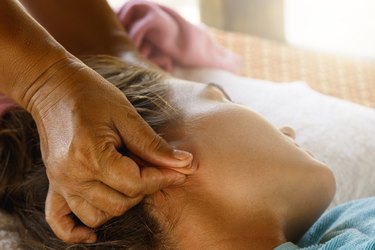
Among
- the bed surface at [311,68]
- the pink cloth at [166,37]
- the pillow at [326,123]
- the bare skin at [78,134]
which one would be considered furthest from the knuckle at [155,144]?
the bed surface at [311,68]

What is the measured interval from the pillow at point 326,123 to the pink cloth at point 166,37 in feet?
0.21

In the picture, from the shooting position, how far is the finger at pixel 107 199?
28.0 inches

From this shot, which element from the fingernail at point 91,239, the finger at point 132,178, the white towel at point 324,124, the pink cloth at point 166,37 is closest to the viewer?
the finger at point 132,178

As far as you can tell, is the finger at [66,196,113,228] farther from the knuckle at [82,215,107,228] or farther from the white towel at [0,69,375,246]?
the white towel at [0,69,375,246]

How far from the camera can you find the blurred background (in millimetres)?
2398

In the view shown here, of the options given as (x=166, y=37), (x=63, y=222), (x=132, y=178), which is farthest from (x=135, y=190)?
(x=166, y=37)

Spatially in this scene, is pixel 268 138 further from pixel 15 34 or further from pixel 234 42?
pixel 234 42

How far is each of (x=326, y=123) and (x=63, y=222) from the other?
2.03ft

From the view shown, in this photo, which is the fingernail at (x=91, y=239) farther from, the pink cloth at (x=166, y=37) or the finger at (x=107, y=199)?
the pink cloth at (x=166, y=37)

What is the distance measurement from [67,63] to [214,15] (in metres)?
1.82

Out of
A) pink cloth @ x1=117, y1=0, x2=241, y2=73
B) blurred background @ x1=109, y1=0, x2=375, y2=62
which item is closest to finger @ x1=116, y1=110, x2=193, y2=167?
pink cloth @ x1=117, y1=0, x2=241, y2=73

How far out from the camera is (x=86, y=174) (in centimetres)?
70

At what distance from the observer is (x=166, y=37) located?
4.61 feet

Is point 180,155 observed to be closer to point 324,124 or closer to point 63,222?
point 63,222
